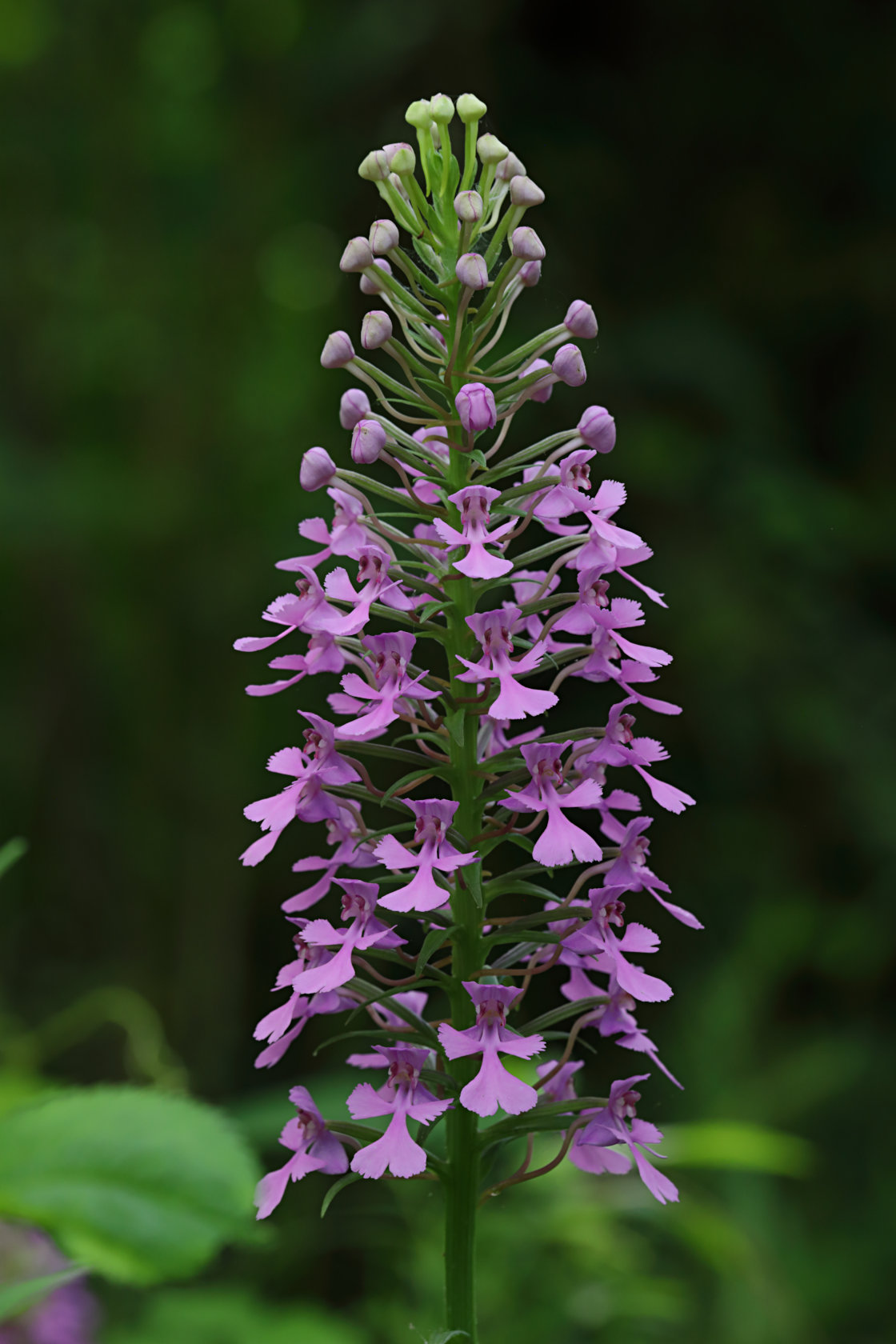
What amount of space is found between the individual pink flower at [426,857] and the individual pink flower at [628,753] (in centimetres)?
26

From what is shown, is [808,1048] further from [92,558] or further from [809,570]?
[92,558]

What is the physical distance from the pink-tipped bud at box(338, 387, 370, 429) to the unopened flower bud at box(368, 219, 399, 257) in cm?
22

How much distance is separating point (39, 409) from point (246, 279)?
6.35 ft

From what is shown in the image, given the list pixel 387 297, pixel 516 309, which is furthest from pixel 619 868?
pixel 516 309

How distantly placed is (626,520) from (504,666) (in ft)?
16.7

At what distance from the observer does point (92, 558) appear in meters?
9.17

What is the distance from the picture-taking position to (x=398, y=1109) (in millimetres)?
1698

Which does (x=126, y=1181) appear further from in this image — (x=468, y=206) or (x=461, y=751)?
(x=468, y=206)

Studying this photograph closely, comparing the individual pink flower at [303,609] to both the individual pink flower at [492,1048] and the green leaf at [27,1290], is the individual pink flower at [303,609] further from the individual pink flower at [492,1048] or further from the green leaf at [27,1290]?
the green leaf at [27,1290]

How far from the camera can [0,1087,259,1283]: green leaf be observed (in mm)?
1313

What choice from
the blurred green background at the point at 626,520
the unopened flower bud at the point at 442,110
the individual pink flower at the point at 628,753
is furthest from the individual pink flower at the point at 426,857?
the blurred green background at the point at 626,520

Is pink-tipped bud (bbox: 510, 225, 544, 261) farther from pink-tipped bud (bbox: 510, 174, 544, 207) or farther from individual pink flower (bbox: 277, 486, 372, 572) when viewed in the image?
individual pink flower (bbox: 277, 486, 372, 572)

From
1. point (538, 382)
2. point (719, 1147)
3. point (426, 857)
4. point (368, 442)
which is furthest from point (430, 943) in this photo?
point (719, 1147)

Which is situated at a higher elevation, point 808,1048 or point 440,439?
point 440,439
